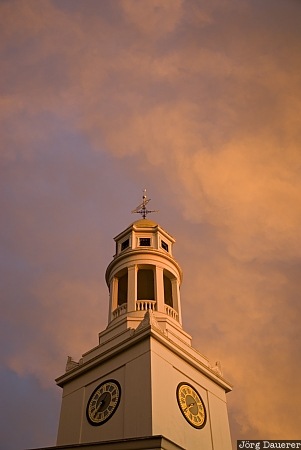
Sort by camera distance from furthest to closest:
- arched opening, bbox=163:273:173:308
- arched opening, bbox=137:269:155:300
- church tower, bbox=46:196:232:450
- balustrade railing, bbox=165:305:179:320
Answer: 1. arched opening, bbox=137:269:155:300
2. arched opening, bbox=163:273:173:308
3. balustrade railing, bbox=165:305:179:320
4. church tower, bbox=46:196:232:450

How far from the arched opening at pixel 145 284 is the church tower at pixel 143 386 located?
1.57m

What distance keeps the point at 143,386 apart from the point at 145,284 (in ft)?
37.5

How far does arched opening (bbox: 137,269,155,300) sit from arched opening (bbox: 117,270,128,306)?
952 mm

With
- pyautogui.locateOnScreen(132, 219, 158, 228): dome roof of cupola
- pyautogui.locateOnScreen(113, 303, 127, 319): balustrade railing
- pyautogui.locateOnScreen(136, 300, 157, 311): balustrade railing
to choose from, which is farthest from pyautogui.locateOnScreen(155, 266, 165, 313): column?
pyautogui.locateOnScreen(132, 219, 158, 228): dome roof of cupola

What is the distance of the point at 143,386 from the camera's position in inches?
969

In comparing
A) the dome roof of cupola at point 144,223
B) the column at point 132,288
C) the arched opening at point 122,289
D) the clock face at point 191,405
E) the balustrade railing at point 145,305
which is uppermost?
the dome roof of cupola at point 144,223

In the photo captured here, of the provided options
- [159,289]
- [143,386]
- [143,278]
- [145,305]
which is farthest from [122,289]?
[143,386]

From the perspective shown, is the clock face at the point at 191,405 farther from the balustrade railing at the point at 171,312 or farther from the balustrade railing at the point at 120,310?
the balustrade railing at the point at 120,310

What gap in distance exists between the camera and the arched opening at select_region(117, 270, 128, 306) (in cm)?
3425

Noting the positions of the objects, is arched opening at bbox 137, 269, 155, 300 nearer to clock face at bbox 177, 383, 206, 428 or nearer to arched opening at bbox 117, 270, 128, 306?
arched opening at bbox 117, 270, 128, 306

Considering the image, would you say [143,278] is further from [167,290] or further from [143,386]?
[143,386]

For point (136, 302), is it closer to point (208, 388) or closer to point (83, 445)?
point (208, 388)

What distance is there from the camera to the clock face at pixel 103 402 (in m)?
25.6

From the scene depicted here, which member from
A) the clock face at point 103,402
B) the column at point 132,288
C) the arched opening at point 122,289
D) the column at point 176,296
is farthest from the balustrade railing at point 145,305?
the clock face at point 103,402
